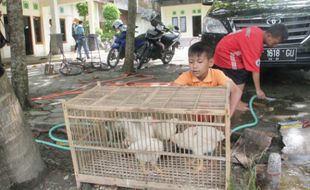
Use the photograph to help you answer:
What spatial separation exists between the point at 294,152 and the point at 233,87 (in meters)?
0.75

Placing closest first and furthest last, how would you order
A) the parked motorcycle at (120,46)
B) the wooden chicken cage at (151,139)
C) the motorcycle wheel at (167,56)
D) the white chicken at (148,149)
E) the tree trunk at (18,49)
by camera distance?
the wooden chicken cage at (151,139), the white chicken at (148,149), the tree trunk at (18,49), the parked motorcycle at (120,46), the motorcycle wheel at (167,56)

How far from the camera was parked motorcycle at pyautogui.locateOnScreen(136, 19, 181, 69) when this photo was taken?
816 cm

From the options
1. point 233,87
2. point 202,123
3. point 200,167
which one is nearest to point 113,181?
point 200,167

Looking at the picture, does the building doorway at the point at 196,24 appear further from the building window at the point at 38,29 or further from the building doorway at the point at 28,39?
the building doorway at the point at 28,39

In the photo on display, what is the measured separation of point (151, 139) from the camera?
2.16m

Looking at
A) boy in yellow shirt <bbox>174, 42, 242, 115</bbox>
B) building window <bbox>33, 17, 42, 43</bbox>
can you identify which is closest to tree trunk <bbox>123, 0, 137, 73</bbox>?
boy in yellow shirt <bbox>174, 42, 242, 115</bbox>

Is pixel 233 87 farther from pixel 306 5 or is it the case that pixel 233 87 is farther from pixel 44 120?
pixel 306 5

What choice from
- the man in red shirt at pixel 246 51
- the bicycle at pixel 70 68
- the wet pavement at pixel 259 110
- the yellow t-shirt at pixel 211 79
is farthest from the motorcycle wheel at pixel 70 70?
the yellow t-shirt at pixel 211 79

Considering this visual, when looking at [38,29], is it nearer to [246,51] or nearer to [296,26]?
[296,26]

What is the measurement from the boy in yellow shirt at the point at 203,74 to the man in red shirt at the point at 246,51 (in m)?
Result: 1.08

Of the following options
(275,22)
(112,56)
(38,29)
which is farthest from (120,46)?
(38,29)

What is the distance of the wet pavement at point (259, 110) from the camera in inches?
101

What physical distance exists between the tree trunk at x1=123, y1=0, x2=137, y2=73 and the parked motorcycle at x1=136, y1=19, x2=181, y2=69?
26.2 inches

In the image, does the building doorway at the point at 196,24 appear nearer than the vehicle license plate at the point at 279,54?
No
